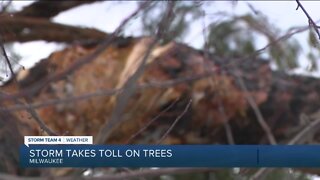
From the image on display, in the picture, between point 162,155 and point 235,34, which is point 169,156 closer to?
point 162,155

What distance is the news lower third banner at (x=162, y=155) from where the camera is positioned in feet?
4.55

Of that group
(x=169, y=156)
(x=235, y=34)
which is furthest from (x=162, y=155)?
(x=235, y=34)

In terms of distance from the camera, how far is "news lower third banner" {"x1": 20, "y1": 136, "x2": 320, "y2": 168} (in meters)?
1.39

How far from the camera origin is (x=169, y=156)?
1.40 meters

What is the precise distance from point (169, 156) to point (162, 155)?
2 centimetres

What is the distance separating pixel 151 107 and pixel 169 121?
15cm

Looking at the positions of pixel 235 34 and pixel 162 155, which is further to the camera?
pixel 235 34

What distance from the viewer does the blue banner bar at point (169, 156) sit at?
54.6 inches

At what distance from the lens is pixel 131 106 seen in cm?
257

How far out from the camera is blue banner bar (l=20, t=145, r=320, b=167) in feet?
4.55

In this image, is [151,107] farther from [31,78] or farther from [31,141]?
[31,141]

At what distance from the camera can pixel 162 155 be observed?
4.67ft

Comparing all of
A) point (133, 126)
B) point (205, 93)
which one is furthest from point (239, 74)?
point (133, 126)

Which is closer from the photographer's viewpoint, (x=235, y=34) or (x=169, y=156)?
(x=169, y=156)
